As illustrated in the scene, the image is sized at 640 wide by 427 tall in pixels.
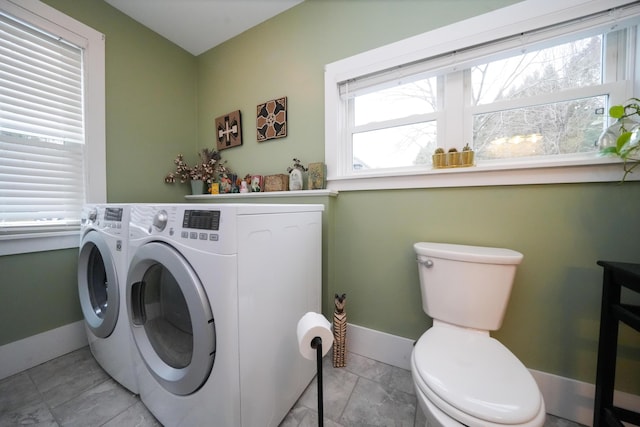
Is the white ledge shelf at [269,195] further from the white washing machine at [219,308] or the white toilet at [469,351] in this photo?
the white toilet at [469,351]

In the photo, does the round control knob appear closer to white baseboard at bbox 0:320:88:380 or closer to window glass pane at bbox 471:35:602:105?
white baseboard at bbox 0:320:88:380

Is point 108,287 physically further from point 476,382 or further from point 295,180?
point 476,382

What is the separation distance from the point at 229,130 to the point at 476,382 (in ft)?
7.17

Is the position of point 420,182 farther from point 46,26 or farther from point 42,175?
point 46,26

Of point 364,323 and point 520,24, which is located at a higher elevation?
point 520,24

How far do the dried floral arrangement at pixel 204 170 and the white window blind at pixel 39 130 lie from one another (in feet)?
1.92

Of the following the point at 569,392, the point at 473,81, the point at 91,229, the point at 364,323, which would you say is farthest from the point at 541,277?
the point at 91,229

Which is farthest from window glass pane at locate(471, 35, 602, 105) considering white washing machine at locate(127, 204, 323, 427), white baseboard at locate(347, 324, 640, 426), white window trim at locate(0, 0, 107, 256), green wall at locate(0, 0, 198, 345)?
white window trim at locate(0, 0, 107, 256)

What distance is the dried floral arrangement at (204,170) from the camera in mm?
1918

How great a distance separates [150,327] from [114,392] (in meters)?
0.52

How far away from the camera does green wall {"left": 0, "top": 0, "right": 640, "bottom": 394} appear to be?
0.93m

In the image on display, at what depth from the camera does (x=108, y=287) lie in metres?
1.01

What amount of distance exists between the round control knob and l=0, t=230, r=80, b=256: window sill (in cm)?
119

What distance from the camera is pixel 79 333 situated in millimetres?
1418
